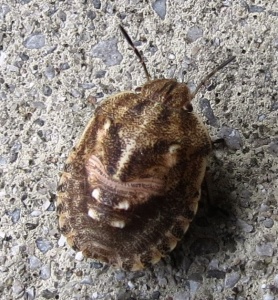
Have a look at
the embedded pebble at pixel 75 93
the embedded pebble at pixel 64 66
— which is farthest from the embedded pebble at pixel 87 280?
the embedded pebble at pixel 64 66

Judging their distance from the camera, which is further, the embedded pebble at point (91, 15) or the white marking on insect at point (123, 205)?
the embedded pebble at point (91, 15)

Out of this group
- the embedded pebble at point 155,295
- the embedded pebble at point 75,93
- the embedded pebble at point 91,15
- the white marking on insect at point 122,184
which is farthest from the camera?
the embedded pebble at point 91,15

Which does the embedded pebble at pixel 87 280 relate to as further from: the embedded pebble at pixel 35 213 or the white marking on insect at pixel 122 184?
the white marking on insect at pixel 122 184

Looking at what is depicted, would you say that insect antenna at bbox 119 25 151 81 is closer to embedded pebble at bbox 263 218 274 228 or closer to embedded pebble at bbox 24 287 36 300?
embedded pebble at bbox 263 218 274 228

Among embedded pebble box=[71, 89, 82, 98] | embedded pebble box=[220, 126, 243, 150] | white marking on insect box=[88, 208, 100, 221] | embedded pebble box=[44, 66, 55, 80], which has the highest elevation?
embedded pebble box=[44, 66, 55, 80]

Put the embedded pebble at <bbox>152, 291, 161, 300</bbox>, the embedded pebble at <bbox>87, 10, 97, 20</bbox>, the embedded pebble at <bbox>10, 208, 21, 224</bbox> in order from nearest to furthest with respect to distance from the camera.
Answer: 1. the embedded pebble at <bbox>152, 291, 161, 300</bbox>
2. the embedded pebble at <bbox>10, 208, 21, 224</bbox>
3. the embedded pebble at <bbox>87, 10, 97, 20</bbox>

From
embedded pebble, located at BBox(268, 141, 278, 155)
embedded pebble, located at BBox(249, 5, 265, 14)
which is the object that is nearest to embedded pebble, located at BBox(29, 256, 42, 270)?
embedded pebble, located at BBox(268, 141, 278, 155)

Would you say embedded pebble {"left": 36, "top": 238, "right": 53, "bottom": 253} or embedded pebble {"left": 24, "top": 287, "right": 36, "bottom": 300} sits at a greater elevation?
embedded pebble {"left": 36, "top": 238, "right": 53, "bottom": 253}

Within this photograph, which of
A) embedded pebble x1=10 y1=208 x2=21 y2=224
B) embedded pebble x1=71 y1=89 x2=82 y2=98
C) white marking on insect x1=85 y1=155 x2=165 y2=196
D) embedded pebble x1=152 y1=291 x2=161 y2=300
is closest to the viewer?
white marking on insect x1=85 y1=155 x2=165 y2=196
